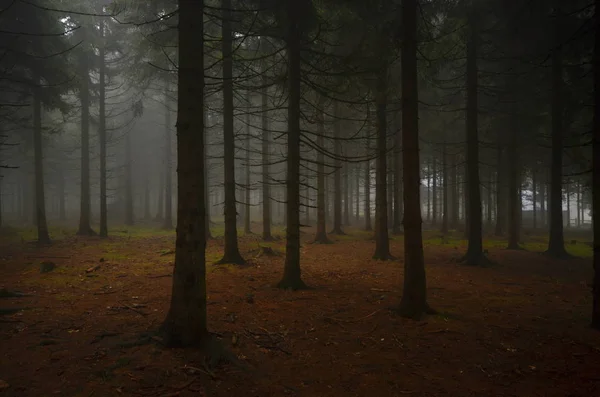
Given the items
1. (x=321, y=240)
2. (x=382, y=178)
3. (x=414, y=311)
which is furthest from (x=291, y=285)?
(x=321, y=240)

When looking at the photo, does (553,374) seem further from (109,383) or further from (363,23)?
(363,23)

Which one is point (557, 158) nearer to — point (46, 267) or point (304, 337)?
point (304, 337)

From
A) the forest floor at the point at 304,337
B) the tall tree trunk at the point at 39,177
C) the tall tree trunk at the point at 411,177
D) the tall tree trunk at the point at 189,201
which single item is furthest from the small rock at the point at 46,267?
the tall tree trunk at the point at 411,177

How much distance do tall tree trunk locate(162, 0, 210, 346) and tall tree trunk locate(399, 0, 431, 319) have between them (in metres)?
4.31

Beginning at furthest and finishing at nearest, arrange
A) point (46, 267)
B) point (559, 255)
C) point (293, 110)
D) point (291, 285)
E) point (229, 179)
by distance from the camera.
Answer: point (559, 255)
point (229, 179)
point (46, 267)
point (291, 285)
point (293, 110)

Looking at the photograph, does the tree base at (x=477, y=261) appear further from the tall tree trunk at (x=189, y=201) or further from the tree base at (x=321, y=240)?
the tall tree trunk at (x=189, y=201)

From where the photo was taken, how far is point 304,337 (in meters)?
6.37

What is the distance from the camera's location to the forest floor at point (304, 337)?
4.71 m

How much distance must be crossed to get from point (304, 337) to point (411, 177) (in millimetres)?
3931

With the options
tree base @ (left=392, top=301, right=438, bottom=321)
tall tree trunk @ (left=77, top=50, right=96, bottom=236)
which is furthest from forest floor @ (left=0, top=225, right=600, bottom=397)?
tall tree trunk @ (left=77, top=50, right=96, bottom=236)

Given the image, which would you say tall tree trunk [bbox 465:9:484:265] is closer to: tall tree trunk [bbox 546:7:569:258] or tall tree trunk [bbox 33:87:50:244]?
tall tree trunk [bbox 546:7:569:258]

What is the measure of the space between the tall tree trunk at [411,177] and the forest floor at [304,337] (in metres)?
A: 0.60

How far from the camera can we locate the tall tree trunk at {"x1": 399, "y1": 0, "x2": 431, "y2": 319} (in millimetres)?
7254

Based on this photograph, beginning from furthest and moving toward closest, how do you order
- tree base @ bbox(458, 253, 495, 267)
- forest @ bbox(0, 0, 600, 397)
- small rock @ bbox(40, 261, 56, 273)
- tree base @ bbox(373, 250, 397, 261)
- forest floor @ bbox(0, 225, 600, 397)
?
tree base @ bbox(373, 250, 397, 261), tree base @ bbox(458, 253, 495, 267), small rock @ bbox(40, 261, 56, 273), forest @ bbox(0, 0, 600, 397), forest floor @ bbox(0, 225, 600, 397)
